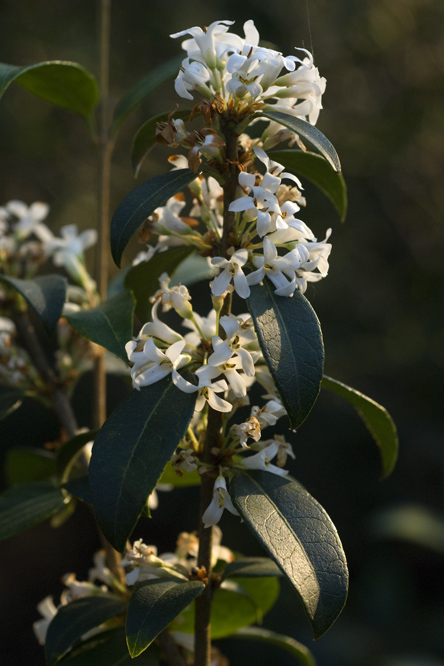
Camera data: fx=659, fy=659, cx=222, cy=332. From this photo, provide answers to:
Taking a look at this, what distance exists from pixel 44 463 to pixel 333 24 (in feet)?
12.4

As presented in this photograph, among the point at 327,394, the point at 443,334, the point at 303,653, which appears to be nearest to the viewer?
the point at 303,653

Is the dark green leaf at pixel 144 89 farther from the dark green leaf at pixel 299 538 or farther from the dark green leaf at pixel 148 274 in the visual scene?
the dark green leaf at pixel 299 538

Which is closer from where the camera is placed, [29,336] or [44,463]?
[29,336]

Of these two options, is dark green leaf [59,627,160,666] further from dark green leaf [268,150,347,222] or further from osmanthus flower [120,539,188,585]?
dark green leaf [268,150,347,222]

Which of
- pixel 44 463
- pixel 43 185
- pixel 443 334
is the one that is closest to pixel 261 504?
pixel 44 463

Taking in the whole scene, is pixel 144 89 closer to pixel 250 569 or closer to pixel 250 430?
pixel 250 430

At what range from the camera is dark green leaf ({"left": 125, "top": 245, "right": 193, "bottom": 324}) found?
3.35 feet

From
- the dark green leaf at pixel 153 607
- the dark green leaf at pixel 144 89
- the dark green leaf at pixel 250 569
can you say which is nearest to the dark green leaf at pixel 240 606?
the dark green leaf at pixel 250 569

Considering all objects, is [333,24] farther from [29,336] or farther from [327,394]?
[29,336]

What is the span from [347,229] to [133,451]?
3.97 metres

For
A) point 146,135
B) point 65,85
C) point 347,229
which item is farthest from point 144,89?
point 347,229

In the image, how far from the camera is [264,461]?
880mm

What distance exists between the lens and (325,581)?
2.42 ft

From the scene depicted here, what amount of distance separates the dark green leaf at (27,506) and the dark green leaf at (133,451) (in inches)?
12.5
